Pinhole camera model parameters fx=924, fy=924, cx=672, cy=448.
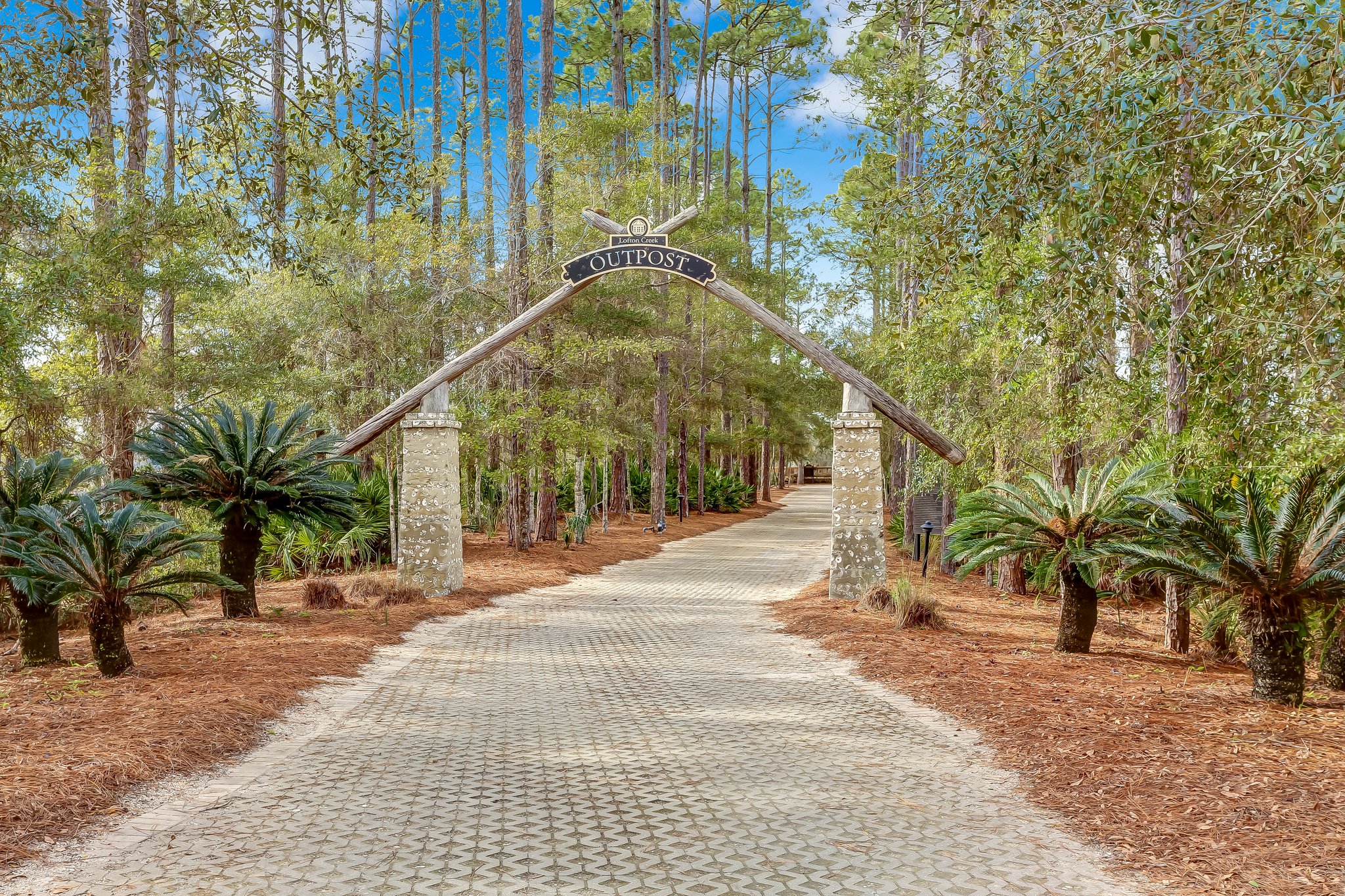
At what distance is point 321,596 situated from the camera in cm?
1136

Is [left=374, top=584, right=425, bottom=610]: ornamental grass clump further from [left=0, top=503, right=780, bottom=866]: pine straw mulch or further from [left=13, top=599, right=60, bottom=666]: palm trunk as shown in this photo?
[left=13, top=599, right=60, bottom=666]: palm trunk

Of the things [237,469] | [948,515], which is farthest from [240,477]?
[948,515]

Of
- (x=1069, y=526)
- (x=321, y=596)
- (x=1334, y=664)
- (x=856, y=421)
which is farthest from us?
(x=856, y=421)

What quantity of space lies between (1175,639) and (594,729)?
650 centimetres

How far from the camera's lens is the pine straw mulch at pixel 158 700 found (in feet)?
14.3

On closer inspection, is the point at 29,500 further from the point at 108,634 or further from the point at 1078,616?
the point at 1078,616

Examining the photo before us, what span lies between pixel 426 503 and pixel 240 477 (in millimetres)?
3312

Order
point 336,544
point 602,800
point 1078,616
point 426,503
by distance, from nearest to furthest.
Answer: point 602,800 < point 1078,616 < point 426,503 < point 336,544

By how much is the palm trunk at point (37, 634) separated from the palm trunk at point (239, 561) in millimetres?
2507

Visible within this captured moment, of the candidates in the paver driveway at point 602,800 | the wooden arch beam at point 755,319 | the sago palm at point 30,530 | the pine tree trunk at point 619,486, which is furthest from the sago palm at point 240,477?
the pine tree trunk at point 619,486

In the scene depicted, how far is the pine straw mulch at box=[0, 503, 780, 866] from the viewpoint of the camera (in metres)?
4.35

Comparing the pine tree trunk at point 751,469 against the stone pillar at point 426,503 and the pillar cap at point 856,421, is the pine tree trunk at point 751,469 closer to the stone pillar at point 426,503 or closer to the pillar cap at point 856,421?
the pillar cap at point 856,421

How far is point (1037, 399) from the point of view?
1291 centimetres

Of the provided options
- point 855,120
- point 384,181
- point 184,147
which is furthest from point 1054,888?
point 855,120
